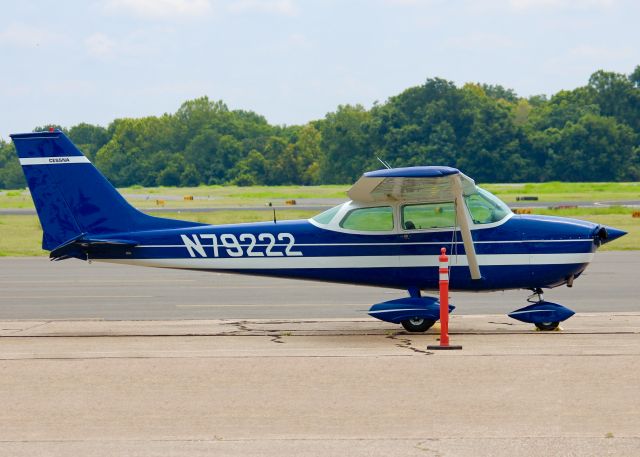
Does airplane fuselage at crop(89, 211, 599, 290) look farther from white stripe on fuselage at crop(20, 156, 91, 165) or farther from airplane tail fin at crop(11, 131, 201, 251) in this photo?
white stripe on fuselage at crop(20, 156, 91, 165)

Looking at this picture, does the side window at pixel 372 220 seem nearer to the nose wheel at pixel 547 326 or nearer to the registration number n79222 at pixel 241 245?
the registration number n79222 at pixel 241 245

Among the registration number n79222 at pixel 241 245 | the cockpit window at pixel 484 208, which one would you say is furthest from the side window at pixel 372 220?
the cockpit window at pixel 484 208

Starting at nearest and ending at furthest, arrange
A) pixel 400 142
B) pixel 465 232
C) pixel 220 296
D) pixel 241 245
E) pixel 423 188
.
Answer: pixel 423 188, pixel 465 232, pixel 241 245, pixel 220 296, pixel 400 142

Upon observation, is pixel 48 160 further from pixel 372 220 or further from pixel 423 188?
pixel 423 188

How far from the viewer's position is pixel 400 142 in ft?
305

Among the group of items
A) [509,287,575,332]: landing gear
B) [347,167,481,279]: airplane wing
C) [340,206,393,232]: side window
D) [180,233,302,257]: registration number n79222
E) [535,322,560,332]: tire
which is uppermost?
[347,167,481,279]: airplane wing

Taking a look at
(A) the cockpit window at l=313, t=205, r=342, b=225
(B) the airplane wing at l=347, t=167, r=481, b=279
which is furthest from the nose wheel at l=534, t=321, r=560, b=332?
(A) the cockpit window at l=313, t=205, r=342, b=225

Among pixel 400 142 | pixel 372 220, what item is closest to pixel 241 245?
pixel 372 220

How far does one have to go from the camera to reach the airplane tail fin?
1254cm

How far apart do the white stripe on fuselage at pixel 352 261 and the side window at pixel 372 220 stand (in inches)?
14.0

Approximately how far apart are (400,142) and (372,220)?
80.9m

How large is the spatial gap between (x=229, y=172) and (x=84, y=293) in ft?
315

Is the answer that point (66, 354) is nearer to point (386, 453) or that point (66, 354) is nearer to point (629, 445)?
point (386, 453)

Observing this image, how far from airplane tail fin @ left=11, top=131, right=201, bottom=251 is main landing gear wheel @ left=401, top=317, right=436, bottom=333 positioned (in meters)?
3.69
